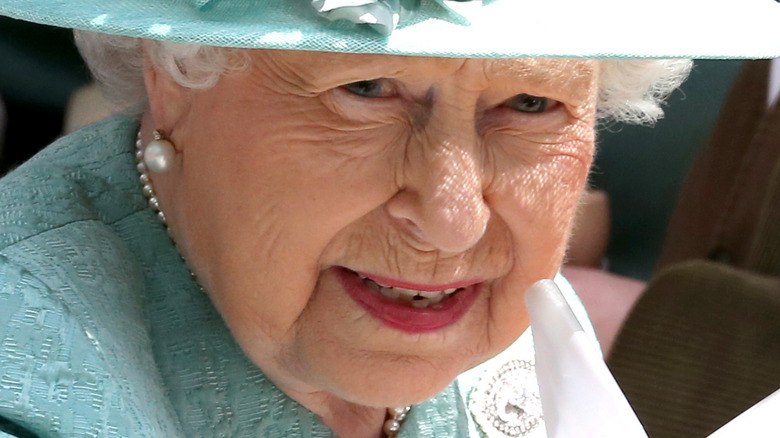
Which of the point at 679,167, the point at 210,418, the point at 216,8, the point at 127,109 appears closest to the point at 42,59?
the point at 127,109

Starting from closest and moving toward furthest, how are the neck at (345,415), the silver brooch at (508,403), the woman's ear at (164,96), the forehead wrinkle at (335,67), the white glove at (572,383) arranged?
the white glove at (572,383) → the forehead wrinkle at (335,67) → the woman's ear at (164,96) → the neck at (345,415) → the silver brooch at (508,403)

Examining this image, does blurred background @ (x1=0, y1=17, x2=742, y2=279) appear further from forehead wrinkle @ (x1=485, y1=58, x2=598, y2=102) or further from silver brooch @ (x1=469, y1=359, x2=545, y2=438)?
forehead wrinkle @ (x1=485, y1=58, x2=598, y2=102)

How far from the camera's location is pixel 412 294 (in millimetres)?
994

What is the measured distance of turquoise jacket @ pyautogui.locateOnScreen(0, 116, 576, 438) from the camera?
80cm

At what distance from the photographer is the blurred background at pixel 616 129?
6.13 feet

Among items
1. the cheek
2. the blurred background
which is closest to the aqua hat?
the cheek

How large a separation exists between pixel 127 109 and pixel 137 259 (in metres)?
0.21

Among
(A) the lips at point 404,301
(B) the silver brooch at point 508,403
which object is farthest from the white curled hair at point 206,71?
(B) the silver brooch at point 508,403

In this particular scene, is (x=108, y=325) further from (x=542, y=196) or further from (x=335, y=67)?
(x=542, y=196)

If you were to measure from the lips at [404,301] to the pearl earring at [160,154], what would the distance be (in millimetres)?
214

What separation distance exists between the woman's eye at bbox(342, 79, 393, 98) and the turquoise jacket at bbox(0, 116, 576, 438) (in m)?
0.30

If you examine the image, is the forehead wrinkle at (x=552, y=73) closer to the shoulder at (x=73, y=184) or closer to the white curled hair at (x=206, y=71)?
the white curled hair at (x=206, y=71)

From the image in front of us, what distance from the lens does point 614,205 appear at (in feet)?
7.80

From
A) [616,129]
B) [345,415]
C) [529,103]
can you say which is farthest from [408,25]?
[616,129]
